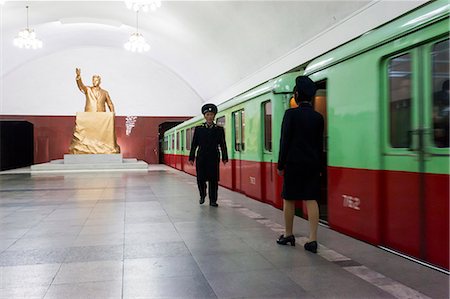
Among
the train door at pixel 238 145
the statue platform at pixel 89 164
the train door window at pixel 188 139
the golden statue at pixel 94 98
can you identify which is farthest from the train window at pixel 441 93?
the golden statue at pixel 94 98

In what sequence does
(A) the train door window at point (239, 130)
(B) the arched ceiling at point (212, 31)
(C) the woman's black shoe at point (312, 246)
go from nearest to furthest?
(C) the woman's black shoe at point (312, 246)
(A) the train door window at point (239, 130)
(B) the arched ceiling at point (212, 31)

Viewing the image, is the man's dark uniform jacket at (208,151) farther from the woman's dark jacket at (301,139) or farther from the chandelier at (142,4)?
the chandelier at (142,4)

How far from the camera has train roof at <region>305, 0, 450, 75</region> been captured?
3.27 meters

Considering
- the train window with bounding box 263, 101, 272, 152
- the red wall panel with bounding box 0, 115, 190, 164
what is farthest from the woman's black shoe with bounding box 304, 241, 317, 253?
the red wall panel with bounding box 0, 115, 190, 164

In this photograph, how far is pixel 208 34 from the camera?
51.8 ft

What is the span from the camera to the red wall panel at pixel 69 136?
25.8 metres

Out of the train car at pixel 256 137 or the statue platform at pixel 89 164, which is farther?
the statue platform at pixel 89 164

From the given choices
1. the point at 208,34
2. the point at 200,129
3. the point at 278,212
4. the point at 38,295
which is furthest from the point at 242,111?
the point at 208,34

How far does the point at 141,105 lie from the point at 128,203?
20.2 m

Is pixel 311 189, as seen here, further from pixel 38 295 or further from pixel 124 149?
pixel 124 149

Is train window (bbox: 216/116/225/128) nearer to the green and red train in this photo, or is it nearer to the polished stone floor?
the polished stone floor

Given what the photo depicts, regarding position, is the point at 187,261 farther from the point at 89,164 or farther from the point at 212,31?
the point at 89,164

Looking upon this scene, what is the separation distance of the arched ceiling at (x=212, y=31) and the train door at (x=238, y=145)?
118 inches

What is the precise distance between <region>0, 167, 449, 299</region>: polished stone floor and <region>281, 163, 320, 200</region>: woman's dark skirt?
0.58 m
